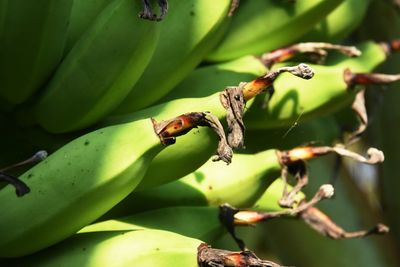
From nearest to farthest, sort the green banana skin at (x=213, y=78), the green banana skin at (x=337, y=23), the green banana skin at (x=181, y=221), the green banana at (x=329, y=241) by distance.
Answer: the green banana skin at (x=181, y=221) → the green banana skin at (x=213, y=78) → the green banana skin at (x=337, y=23) → the green banana at (x=329, y=241)

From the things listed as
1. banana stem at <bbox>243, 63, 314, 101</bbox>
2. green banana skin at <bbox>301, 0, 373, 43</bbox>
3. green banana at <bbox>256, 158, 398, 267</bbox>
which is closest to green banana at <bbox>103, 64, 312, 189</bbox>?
banana stem at <bbox>243, 63, 314, 101</bbox>

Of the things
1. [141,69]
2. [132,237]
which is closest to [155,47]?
[141,69]

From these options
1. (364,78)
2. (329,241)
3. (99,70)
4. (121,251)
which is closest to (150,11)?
(99,70)

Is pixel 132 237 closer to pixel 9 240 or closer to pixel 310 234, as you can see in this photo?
pixel 9 240

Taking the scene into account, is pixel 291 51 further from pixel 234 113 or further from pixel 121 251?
pixel 121 251

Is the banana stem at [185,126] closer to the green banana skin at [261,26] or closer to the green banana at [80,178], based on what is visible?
the green banana at [80,178]

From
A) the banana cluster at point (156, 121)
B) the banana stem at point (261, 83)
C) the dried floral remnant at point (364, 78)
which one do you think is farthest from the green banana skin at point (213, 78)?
the banana stem at point (261, 83)
